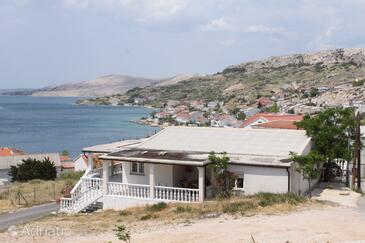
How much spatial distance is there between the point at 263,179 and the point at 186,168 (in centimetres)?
436

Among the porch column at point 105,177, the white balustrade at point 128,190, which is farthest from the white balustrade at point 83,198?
the white balustrade at point 128,190

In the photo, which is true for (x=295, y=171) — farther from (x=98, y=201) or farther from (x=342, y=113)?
(x=98, y=201)

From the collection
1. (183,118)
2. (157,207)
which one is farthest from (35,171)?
(183,118)

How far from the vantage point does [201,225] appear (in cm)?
1731

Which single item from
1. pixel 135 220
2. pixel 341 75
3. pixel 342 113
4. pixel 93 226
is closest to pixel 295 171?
pixel 342 113

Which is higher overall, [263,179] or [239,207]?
[263,179]

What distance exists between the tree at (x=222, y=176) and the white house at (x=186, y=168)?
32cm

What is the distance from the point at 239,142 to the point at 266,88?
6598 inches

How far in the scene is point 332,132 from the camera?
77.2 feet

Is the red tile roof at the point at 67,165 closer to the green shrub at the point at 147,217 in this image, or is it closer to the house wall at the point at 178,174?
the house wall at the point at 178,174

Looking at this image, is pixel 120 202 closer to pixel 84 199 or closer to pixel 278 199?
pixel 84 199

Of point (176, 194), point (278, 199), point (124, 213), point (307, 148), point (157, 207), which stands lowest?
point (124, 213)

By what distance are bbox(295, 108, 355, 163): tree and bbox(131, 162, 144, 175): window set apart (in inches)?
315

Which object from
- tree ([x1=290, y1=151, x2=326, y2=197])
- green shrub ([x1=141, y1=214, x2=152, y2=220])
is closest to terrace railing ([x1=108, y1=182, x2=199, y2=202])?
green shrub ([x1=141, y1=214, x2=152, y2=220])
